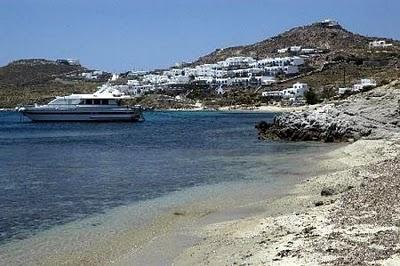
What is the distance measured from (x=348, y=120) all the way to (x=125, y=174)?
2198cm

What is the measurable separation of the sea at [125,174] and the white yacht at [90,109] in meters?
32.3

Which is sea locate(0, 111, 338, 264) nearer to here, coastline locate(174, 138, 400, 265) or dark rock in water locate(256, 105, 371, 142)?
dark rock in water locate(256, 105, 371, 142)

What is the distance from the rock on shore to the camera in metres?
43.9

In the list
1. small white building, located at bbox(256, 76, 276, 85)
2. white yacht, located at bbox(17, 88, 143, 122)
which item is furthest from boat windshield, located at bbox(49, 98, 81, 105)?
small white building, located at bbox(256, 76, 276, 85)

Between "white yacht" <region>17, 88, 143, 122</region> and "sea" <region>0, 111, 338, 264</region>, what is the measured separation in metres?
32.3

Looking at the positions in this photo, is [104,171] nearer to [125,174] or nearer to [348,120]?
[125,174]

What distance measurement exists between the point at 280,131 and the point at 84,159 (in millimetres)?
18575

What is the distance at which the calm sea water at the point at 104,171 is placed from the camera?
67.9 ft

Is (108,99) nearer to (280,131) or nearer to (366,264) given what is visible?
(280,131)

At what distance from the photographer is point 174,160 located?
3766 cm

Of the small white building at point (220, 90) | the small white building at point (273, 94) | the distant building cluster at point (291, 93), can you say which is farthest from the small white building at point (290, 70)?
the distant building cluster at point (291, 93)

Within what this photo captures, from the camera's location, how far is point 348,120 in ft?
152

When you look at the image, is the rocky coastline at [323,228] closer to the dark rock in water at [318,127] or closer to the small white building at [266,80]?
the dark rock in water at [318,127]

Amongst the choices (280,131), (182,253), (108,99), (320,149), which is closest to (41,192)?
(182,253)
